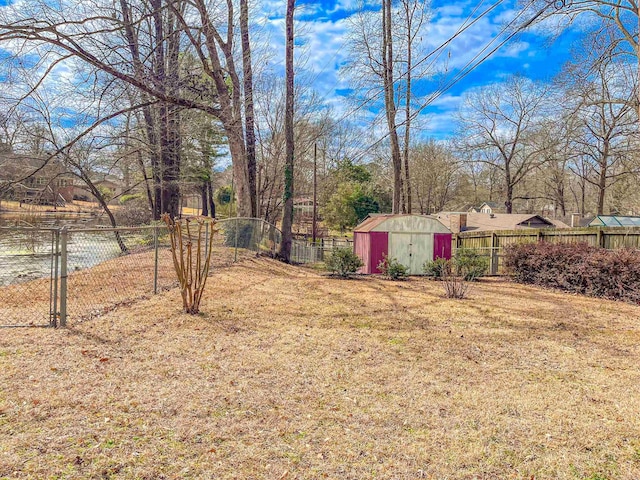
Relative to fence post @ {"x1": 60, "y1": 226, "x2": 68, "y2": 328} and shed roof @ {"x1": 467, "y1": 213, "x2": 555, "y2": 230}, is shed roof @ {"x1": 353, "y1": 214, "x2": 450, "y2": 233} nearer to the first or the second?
fence post @ {"x1": 60, "y1": 226, "x2": 68, "y2": 328}

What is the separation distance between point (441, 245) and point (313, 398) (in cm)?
1310

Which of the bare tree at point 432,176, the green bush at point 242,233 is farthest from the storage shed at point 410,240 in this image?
the bare tree at point 432,176

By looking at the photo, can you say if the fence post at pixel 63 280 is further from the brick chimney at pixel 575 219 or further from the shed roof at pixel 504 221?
the brick chimney at pixel 575 219

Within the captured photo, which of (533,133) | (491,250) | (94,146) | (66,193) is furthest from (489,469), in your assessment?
(533,133)

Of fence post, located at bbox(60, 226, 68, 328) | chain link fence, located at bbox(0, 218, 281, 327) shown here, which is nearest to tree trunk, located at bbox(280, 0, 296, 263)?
chain link fence, located at bbox(0, 218, 281, 327)

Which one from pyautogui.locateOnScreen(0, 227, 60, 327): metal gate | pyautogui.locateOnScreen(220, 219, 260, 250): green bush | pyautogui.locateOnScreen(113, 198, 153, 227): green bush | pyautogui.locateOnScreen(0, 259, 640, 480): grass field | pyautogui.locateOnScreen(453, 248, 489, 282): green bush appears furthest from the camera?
pyautogui.locateOnScreen(113, 198, 153, 227): green bush

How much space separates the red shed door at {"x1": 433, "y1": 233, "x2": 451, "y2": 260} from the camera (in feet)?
50.0

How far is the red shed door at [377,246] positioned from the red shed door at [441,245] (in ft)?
6.03

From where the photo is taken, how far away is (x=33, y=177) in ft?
31.8

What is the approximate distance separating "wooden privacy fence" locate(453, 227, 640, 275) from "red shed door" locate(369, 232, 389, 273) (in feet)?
11.9

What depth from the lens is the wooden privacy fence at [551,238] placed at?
1177 centimetres

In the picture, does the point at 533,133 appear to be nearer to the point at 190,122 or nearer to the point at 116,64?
the point at 190,122

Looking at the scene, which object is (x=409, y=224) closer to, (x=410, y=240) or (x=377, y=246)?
(x=410, y=240)

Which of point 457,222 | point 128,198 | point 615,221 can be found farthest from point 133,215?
point 615,221
